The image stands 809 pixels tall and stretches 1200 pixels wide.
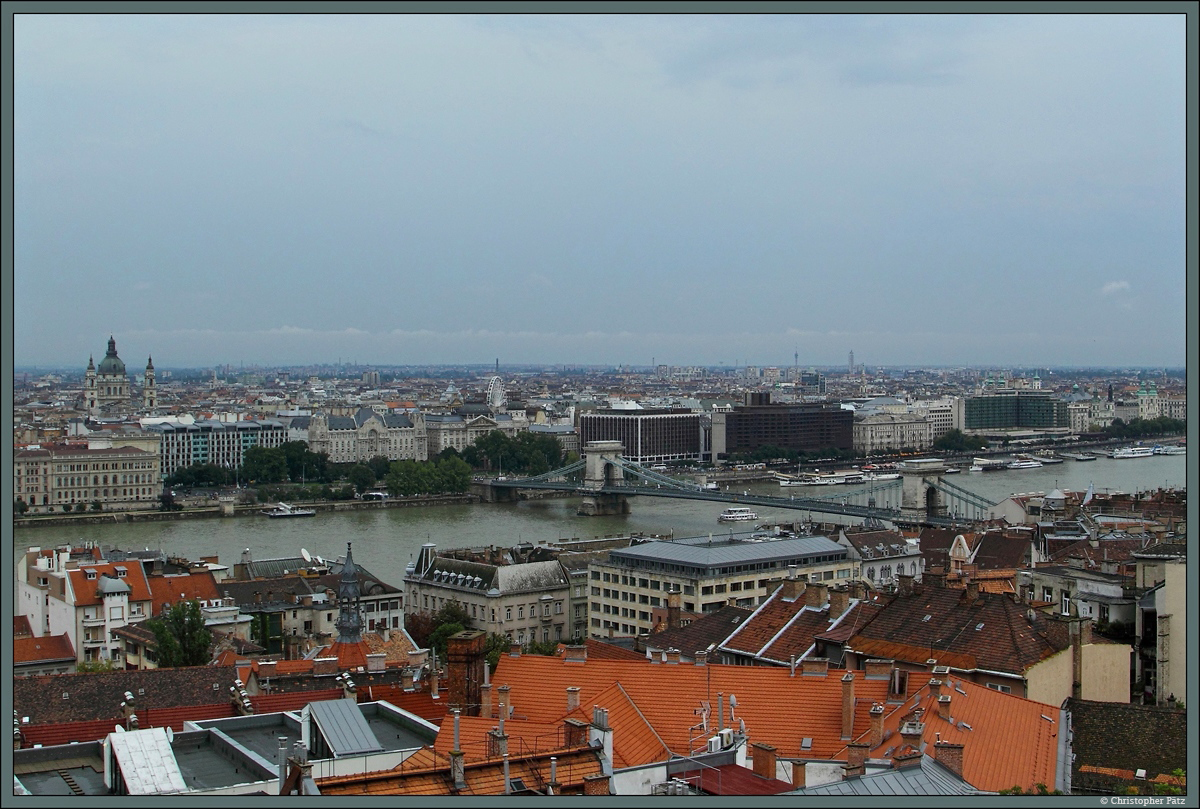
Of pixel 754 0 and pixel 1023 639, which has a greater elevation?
pixel 754 0

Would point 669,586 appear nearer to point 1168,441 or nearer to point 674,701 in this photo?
point 674,701

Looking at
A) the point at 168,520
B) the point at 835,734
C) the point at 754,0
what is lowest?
the point at 168,520

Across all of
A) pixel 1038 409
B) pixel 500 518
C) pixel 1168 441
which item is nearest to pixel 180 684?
pixel 500 518

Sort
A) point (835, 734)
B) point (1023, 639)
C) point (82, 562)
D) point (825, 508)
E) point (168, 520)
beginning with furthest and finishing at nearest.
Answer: point (168, 520), point (825, 508), point (82, 562), point (1023, 639), point (835, 734)

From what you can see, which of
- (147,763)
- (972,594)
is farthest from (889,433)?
(147,763)

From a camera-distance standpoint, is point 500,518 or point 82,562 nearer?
point 82,562

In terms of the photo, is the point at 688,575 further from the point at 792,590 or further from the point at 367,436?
the point at 367,436
